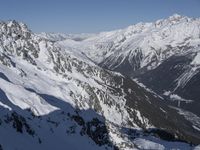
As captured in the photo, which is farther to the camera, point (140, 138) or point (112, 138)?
point (140, 138)

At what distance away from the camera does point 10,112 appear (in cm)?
10744

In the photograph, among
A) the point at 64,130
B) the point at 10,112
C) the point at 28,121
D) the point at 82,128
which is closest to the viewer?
the point at 10,112

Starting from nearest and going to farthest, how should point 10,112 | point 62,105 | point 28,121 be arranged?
point 10,112 → point 28,121 → point 62,105

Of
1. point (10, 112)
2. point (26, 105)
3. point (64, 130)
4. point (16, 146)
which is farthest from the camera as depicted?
point (64, 130)

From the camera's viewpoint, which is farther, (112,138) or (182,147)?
(182,147)

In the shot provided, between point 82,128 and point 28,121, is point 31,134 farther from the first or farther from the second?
point 82,128

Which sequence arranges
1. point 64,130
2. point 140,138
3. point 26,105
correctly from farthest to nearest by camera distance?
point 140,138, point 64,130, point 26,105

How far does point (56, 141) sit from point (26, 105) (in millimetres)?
→ 13631

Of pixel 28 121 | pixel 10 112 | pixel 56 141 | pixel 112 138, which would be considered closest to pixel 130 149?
pixel 112 138

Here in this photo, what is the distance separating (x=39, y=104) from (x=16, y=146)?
50533mm

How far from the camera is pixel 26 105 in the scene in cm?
13025

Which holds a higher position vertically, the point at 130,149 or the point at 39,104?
the point at 39,104

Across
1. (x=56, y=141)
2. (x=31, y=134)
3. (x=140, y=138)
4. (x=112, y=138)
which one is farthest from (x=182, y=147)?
(x=31, y=134)

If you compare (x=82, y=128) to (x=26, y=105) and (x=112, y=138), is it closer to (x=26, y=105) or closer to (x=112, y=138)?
(x=112, y=138)
